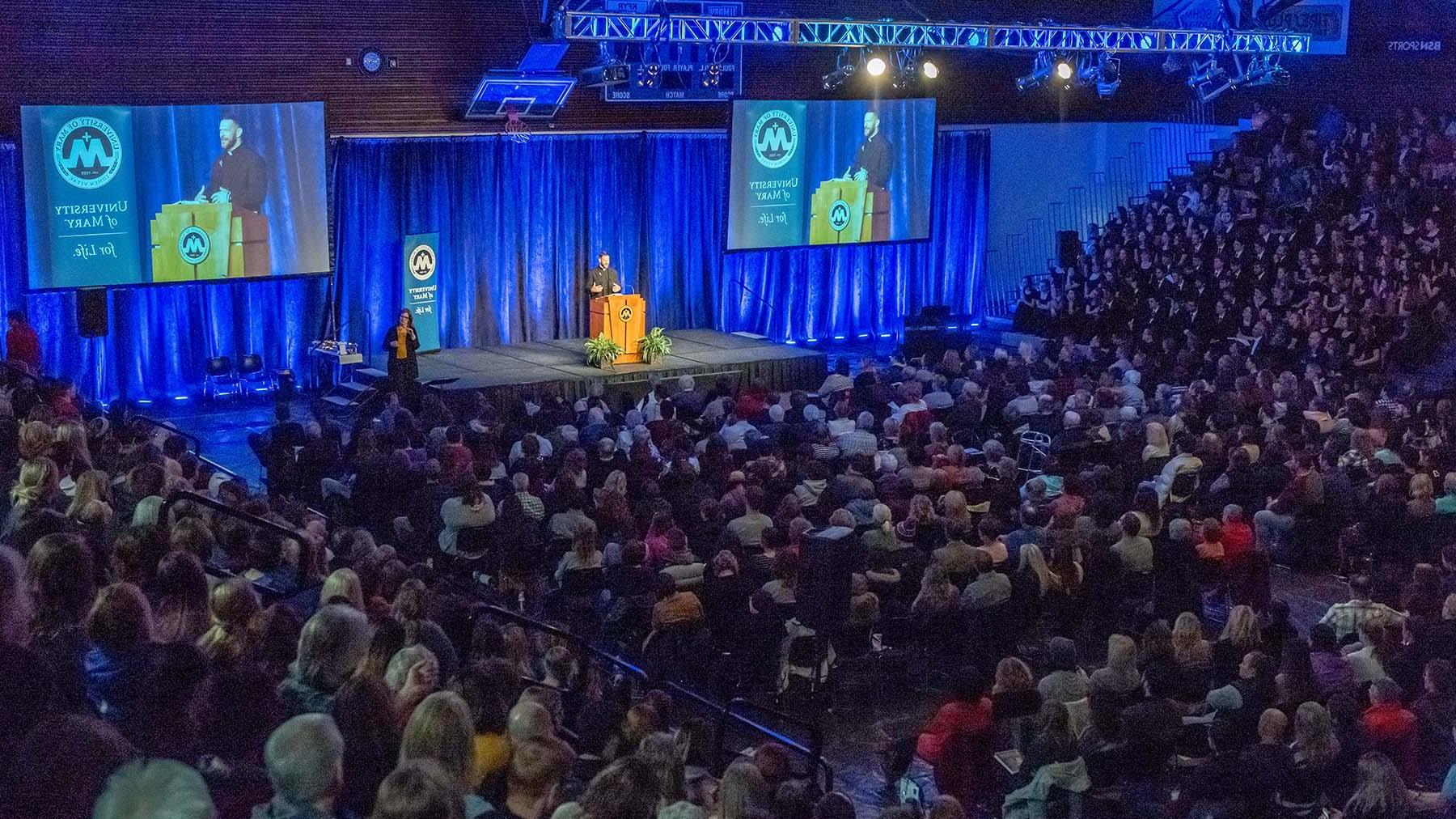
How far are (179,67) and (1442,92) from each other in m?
15.7

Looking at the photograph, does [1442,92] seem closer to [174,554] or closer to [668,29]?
[668,29]

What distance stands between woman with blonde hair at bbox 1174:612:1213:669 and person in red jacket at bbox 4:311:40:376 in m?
10.9

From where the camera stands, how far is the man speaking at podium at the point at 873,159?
2081 centimetres

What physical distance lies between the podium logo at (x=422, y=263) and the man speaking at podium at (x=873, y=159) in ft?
18.9

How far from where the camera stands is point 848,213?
20922 mm

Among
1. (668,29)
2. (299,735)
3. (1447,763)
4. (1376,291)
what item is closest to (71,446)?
(299,735)

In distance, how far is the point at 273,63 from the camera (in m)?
16.9

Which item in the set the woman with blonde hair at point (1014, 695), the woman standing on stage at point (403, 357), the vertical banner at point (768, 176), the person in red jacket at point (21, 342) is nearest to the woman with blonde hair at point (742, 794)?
the woman with blonde hair at point (1014, 695)

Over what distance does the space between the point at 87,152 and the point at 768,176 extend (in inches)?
323

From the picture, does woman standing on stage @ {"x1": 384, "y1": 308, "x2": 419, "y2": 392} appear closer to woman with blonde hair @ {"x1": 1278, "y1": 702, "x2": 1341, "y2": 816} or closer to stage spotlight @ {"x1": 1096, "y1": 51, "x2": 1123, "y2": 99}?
stage spotlight @ {"x1": 1096, "y1": 51, "x2": 1123, "y2": 99}

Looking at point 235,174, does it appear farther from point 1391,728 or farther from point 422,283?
point 1391,728

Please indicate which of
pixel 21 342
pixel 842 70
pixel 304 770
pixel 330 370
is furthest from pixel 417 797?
pixel 842 70

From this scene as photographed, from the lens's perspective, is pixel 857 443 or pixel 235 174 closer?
pixel 857 443

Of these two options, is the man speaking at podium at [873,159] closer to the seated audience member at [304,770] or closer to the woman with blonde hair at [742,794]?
the woman with blonde hair at [742,794]
